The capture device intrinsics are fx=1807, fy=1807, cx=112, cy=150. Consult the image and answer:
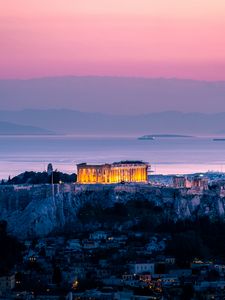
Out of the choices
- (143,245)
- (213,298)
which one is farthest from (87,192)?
(213,298)

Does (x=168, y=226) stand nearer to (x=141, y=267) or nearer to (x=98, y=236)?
(x=98, y=236)

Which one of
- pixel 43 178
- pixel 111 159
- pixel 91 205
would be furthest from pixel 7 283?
pixel 111 159

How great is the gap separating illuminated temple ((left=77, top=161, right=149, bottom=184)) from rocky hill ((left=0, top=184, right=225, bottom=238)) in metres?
4.42

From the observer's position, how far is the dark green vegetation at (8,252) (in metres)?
54.1

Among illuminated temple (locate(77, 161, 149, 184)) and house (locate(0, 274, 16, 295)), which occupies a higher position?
illuminated temple (locate(77, 161, 149, 184))

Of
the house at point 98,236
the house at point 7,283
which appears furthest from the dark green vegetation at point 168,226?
the house at point 7,283

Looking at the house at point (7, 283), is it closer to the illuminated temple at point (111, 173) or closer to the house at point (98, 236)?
the house at point (98, 236)

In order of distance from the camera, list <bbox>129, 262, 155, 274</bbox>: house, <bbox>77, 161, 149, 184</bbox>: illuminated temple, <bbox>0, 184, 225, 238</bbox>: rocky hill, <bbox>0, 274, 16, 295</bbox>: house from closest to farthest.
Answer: <bbox>0, 274, 16, 295</bbox>: house
<bbox>129, 262, 155, 274</bbox>: house
<bbox>0, 184, 225, 238</bbox>: rocky hill
<bbox>77, 161, 149, 184</bbox>: illuminated temple

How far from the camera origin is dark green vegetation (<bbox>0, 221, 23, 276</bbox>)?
54094 millimetres

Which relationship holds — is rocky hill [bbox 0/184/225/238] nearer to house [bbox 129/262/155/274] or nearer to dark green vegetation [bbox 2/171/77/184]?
dark green vegetation [bbox 2/171/77/184]

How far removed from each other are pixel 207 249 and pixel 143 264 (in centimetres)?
556

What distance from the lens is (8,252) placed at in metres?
57.8

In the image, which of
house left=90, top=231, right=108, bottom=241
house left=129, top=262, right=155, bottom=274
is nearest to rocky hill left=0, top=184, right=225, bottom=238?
house left=90, top=231, right=108, bottom=241

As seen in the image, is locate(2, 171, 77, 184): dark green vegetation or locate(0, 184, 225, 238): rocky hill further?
locate(2, 171, 77, 184): dark green vegetation
